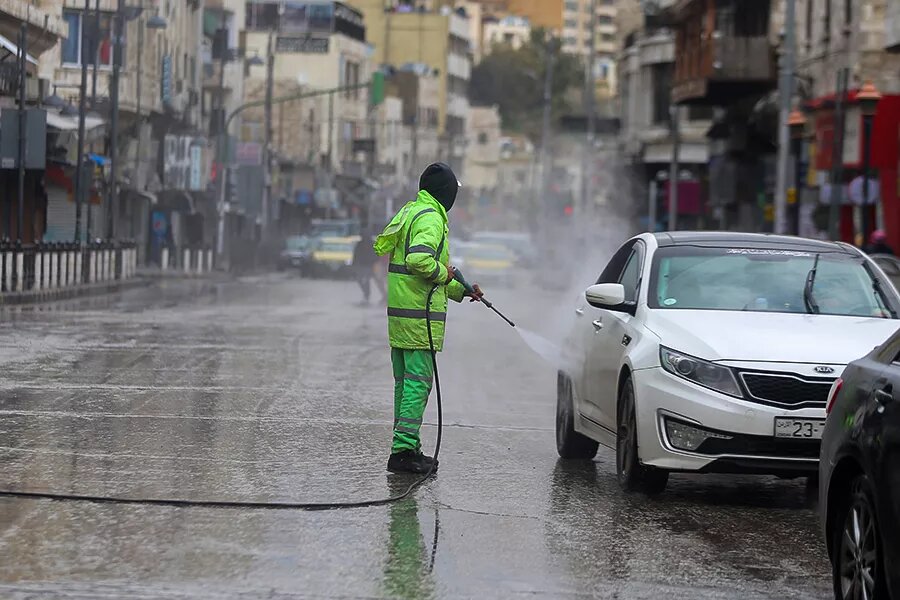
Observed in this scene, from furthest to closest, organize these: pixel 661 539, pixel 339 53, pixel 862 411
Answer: pixel 339 53 < pixel 661 539 < pixel 862 411

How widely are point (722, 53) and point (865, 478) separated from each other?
156ft

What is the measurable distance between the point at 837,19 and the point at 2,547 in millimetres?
40164

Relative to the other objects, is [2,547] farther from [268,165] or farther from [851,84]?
[268,165]

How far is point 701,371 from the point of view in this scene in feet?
32.3

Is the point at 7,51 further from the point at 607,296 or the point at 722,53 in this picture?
the point at 607,296

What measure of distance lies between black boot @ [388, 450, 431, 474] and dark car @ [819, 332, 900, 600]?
373 cm

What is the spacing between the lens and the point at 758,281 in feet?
36.4

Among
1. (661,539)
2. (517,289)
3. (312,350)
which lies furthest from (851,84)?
(661,539)

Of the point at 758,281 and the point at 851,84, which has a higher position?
the point at 851,84

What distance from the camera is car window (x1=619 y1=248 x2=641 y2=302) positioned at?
37.2ft

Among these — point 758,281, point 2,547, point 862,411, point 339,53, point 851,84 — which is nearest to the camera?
point 862,411

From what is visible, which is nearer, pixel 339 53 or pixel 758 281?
pixel 758 281

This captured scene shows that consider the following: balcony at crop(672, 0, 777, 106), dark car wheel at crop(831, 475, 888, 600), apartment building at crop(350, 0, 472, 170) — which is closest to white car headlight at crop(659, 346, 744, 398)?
dark car wheel at crop(831, 475, 888, 600)

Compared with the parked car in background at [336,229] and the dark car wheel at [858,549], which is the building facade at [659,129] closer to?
the parked car in background at [336,229]
